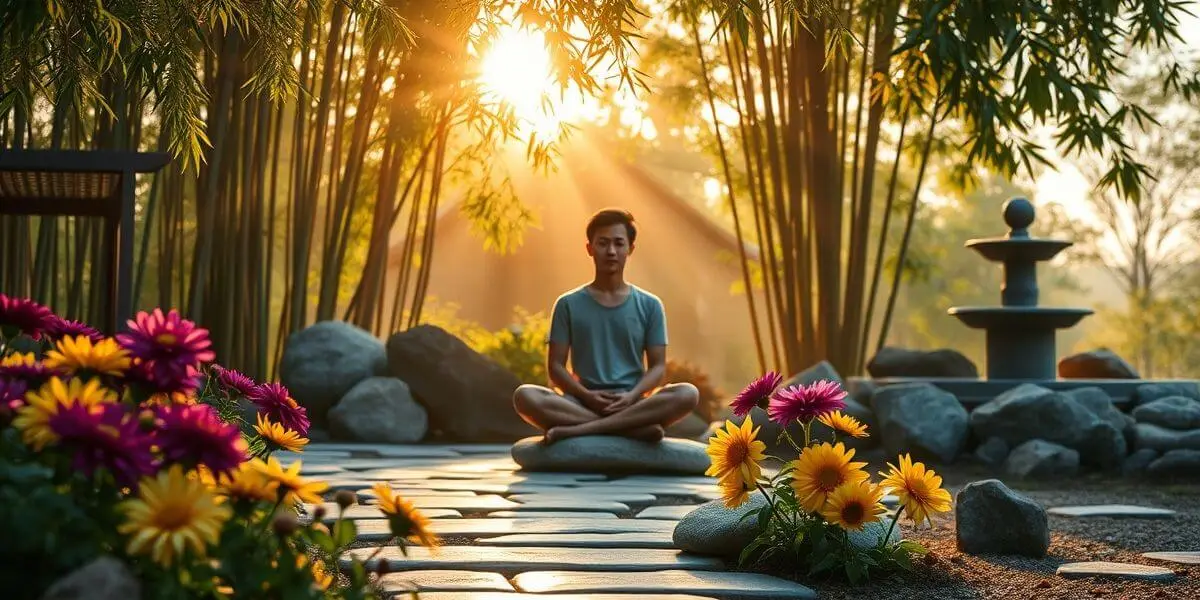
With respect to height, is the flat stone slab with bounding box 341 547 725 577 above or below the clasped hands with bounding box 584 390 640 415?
below

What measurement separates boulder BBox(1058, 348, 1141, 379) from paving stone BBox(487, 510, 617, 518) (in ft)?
17.3

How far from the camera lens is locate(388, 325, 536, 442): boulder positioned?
301 inches

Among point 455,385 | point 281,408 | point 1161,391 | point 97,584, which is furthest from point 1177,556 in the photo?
point 455,385

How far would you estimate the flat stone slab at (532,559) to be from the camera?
9.65 ft

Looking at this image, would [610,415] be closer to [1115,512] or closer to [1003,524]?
[1115,512]

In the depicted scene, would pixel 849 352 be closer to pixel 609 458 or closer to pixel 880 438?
pixel 880 438

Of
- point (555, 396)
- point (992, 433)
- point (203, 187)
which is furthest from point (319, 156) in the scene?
point (992, 433)

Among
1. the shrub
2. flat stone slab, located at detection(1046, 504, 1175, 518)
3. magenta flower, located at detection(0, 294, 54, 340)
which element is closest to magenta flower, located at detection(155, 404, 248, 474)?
the shrub

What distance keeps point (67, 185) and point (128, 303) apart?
2.82 ft

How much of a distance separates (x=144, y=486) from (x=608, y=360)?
4.36 meters

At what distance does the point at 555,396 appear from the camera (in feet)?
18.7

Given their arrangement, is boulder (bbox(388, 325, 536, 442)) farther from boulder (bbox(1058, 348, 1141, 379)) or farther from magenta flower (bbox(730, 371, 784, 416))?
magenta flower (bbox(730, 371, 784, 416))

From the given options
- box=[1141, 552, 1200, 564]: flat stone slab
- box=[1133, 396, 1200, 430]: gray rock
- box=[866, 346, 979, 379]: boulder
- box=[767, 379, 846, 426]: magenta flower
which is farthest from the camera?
box=[866, 346, 979, 379]: boulder

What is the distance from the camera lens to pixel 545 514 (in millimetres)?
3961
